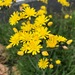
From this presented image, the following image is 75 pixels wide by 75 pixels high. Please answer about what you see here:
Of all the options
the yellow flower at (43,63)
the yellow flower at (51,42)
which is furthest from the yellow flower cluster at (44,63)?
the yellow flower at (51,42)

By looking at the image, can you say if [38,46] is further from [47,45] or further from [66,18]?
[66,18]

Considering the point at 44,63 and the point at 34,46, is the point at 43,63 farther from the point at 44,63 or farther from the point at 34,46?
the point at 34,46

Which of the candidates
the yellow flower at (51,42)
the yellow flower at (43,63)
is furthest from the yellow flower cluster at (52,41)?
the yellow flower at (43,63)

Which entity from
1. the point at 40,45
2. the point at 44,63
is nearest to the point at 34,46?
the point at 40,45

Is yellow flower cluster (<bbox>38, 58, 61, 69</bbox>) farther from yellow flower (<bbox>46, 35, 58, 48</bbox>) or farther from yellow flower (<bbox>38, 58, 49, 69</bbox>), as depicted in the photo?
yellow flower (<bbox>46, 35, 58, 48</bbox>)

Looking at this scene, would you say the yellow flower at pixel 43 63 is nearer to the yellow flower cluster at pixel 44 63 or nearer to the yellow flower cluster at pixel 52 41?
the yellow flower cluster at pixel 44 63

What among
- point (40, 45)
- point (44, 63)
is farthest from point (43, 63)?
point (40, 45)

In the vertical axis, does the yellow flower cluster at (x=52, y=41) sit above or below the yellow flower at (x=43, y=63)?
above

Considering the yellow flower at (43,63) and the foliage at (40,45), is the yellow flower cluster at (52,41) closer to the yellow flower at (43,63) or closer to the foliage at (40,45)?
the foliage at (40,45)

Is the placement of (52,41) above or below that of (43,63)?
above

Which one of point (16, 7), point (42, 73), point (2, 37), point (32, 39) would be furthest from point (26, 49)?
point (16, 7)

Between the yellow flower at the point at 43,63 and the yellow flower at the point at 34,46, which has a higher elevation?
the yellow flower at the point at 34,46

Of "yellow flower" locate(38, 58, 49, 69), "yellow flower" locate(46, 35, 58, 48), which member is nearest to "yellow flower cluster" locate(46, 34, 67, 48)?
"yellow flower" locate(46, 35, 58, 48)
